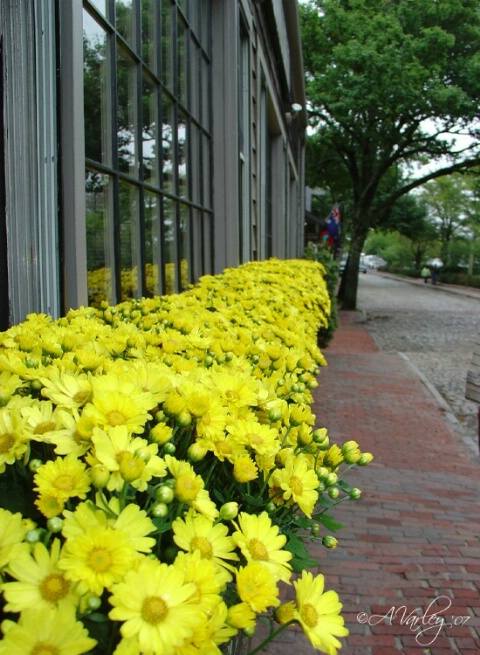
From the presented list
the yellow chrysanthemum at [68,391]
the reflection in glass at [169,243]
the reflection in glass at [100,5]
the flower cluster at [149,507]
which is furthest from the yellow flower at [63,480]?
the reflection in glass at [169,243]

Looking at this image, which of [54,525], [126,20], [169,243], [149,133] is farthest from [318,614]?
[169,243]

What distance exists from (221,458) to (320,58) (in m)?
22.4

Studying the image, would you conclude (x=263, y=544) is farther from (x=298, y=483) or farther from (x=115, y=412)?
(x=115, y=412)

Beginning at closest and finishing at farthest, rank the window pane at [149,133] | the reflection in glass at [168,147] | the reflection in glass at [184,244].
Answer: the window pane at [149,133], the reflection in glass at [168,147], the reflection in glass at [184,244]

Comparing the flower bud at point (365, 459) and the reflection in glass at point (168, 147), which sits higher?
the reflection in glass at point (168, 147)

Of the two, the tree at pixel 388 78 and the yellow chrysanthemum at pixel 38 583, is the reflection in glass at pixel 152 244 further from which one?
the tree at pixel 388 78

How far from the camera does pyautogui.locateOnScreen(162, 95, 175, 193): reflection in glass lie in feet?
16.5

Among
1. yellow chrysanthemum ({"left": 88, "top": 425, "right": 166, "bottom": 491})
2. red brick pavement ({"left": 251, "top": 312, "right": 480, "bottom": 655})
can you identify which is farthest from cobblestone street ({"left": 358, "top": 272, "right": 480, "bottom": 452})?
yellow chrysanthemum ({"left": 88, "top": 425, "right": 166, "bottom": 491})

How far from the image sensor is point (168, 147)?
16.9 ft

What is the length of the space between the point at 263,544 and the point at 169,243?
433 cm

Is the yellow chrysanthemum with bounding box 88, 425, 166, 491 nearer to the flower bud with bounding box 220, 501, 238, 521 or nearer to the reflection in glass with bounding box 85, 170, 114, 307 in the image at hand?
the flower bud with bounding box 220, 501, 238, 521

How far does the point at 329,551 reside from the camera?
165 inches

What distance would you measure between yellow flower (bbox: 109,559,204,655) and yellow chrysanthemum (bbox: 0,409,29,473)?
34cm

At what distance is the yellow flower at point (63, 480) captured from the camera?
1010 millimetres
